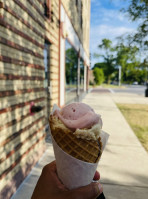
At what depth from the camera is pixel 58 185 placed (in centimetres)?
145

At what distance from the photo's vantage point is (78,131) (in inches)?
61.3

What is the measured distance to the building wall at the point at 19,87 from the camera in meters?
2.77

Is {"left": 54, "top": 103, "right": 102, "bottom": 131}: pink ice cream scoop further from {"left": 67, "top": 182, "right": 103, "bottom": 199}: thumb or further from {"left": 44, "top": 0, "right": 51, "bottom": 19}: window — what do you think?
{"left": 44, "top": 0, "right": 51, "bottom": 19}: window

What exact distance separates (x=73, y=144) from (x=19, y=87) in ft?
6.66

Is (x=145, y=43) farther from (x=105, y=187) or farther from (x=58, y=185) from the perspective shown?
(x=58, y=185)

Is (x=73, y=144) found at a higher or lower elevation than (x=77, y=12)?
lower

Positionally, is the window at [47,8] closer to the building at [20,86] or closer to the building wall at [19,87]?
the building at [20,86]

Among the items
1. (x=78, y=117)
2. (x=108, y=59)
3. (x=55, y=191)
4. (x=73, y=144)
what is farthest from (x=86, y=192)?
(x=108, y=59)

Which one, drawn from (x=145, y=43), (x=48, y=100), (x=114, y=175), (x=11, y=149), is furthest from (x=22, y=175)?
(x=145, y=43)

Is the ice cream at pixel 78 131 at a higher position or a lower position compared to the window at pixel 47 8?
lower

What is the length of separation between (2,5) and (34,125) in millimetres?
2516

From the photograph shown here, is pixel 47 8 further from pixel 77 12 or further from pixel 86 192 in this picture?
pixel 77 12

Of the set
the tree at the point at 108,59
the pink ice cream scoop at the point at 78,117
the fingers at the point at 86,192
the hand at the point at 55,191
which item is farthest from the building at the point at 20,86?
the tree at the point at 108,59

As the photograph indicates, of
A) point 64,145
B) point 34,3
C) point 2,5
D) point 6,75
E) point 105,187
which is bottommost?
point 105,187
